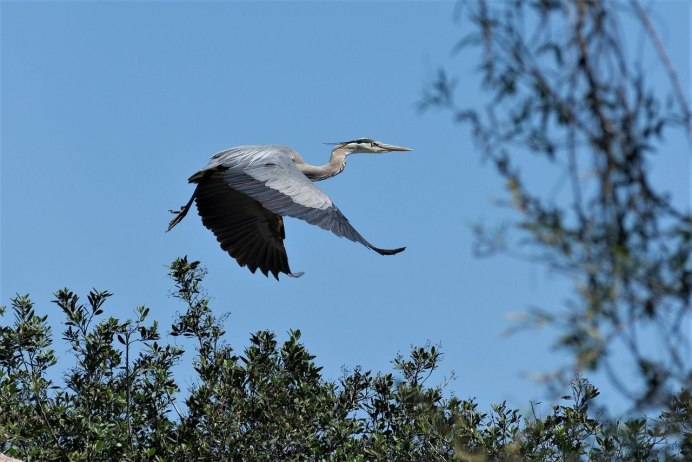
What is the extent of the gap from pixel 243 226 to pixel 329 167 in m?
1.37

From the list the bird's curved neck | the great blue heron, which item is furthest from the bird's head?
the great blue heron

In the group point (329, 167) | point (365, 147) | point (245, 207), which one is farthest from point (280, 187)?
point (365, 147)

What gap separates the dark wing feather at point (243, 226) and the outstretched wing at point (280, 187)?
31cm

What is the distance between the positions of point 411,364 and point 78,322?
2448mm

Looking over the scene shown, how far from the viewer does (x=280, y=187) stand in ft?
35.1

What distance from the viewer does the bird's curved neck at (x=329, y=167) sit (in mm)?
12872

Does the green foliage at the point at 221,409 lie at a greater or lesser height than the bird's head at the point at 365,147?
lesser

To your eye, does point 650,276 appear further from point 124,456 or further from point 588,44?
point 124,456

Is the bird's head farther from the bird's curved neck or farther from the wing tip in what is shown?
the wing tip

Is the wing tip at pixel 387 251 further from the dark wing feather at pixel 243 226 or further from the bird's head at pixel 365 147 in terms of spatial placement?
the bird's head at pixel 365 147

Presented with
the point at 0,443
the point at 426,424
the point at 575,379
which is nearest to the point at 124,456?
the point at 0,443

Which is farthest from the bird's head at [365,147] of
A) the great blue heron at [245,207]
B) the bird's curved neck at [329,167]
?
the great blue heron at [245,207]

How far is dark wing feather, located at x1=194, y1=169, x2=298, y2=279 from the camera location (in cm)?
1207

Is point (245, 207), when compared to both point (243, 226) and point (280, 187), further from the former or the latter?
point (280, 187)
